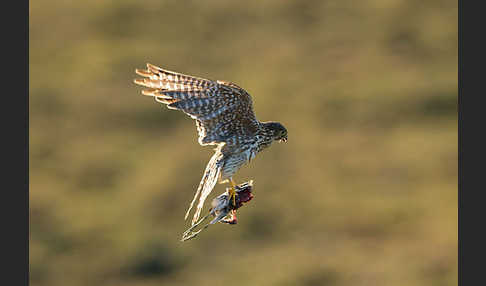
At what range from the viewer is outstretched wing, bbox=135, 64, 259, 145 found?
31.9 ft

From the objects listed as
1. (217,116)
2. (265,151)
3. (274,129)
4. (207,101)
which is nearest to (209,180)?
(217,116)

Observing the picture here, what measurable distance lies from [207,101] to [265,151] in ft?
56.6

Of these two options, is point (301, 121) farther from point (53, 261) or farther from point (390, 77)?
point (53, 261)

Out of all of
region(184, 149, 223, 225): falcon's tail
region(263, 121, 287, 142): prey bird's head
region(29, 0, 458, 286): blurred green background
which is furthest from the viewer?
region(29, 0, 458, 286): blurred green background

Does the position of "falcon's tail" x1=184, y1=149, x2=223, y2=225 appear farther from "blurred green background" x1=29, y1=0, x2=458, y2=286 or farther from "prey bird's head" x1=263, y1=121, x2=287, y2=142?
"blurred green background" x1=29, y1=0, x2=458, y2=286

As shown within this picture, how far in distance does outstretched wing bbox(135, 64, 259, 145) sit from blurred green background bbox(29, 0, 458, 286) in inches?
469

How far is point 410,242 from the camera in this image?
24.6m

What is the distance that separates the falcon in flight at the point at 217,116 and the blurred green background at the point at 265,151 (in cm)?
1181

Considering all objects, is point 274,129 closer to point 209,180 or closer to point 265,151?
point 209,180

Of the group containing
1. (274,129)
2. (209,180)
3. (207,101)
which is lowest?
(209,180)

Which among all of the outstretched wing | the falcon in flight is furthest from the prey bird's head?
the outstretched wing

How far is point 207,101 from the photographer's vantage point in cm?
992

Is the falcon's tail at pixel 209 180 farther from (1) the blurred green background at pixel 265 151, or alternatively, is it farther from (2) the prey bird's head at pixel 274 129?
(1) the blurred green background at pixel 265 151

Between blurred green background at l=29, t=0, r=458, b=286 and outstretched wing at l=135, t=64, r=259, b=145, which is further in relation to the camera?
blurred green background at l=29, t=0, r=458, b=286
